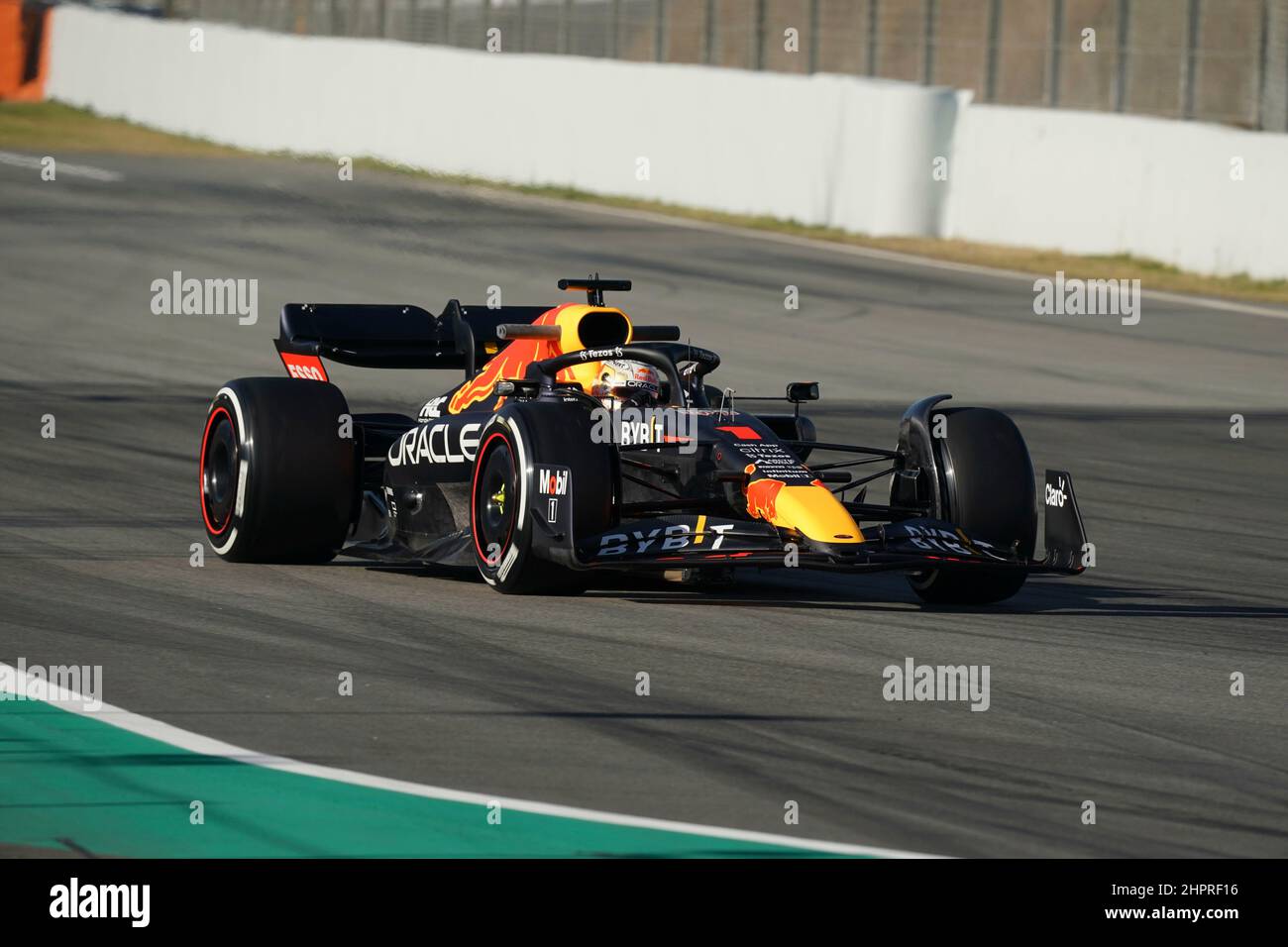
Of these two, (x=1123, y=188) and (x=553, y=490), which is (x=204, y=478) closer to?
(x=553, y=490)

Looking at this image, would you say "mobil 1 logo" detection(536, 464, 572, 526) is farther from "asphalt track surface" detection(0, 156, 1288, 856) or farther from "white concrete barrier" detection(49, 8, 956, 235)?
"white concrete barrier" detection(49, 8, 956, 235)

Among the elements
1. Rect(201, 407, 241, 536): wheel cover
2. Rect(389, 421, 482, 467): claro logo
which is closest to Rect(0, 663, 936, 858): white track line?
Rect(389, 421, 482, 467): claro logo

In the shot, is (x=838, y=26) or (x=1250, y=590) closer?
(x=1250, y=590)

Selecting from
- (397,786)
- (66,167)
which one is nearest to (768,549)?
(397,786)

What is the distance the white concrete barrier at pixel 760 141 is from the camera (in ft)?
88.0

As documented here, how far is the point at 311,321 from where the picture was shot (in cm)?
1242

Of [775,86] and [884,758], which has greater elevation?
[775,86]

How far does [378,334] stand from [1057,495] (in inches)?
162

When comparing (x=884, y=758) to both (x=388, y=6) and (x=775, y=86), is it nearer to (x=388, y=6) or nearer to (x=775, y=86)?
(x=775, y=86)

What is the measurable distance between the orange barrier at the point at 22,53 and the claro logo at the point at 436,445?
4108 centimetres

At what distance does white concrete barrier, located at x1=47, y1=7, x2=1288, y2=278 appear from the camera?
26812mm

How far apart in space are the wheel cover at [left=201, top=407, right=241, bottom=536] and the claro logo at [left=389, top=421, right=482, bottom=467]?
0.80m
